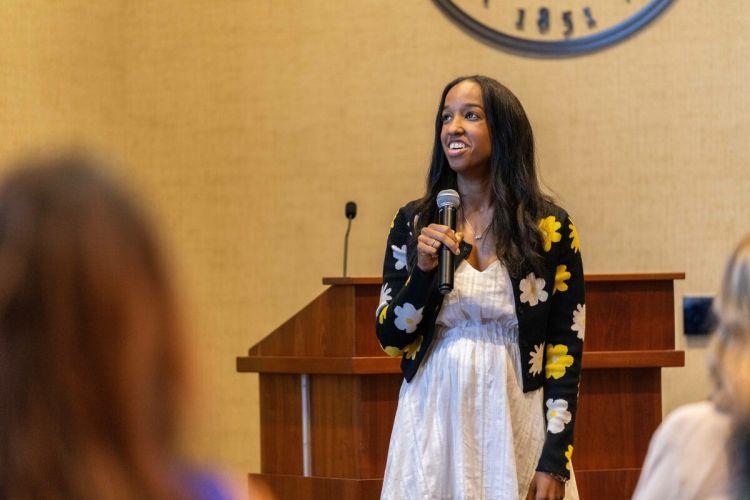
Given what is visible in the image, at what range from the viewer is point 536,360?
2367mm

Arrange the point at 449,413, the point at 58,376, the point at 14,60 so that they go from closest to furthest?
the point at 58,376
the point at 449,413
the point at 14,60

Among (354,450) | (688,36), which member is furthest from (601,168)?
(354,450)

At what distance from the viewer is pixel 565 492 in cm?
237

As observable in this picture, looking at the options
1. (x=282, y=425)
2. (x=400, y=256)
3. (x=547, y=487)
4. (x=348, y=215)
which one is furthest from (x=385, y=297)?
(x=348, y=215)

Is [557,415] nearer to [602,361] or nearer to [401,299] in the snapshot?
[401,299]

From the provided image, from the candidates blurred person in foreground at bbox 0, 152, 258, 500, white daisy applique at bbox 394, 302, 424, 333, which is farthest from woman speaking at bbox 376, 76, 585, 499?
blurred person in foreground at bbox 0, 152, 258, 500

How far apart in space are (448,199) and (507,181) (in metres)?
0.15

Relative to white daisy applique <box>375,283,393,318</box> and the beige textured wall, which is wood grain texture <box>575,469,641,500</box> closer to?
white daisy applique <box>375,283,393,318</box>

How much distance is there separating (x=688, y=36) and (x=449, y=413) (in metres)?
3.24

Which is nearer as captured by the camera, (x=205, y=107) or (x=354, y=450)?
(x=354, y=450)

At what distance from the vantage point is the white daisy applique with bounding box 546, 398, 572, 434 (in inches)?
91.7

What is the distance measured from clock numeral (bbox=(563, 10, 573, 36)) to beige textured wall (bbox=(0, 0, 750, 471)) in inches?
4.8

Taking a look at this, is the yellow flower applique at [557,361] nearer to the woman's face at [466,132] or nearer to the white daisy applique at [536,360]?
the white daisy applique at [536,360]

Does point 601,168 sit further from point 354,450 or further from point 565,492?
point 565,492
